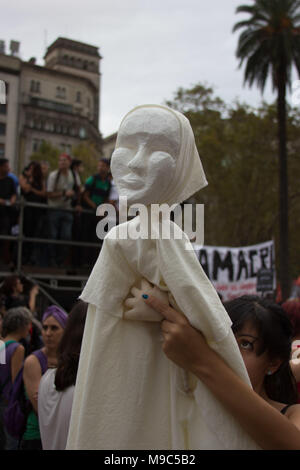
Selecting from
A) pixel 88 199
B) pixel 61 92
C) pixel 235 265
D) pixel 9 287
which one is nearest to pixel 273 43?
pixel 235 265

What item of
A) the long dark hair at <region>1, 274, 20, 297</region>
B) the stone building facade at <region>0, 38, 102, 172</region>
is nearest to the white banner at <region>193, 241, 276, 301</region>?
the long dark hair at <region>1, 274, 20, 297</region>

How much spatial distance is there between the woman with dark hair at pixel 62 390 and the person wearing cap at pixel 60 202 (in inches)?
175

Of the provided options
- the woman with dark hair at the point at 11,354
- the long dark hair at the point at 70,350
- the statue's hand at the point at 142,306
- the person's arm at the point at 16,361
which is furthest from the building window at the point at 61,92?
the statue's hand at the point at 142,306

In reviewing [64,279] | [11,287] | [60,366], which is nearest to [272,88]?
[64,279]

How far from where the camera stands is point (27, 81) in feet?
163

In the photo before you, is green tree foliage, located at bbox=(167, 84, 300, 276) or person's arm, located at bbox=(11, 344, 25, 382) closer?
person's arm, located at bbox=(11, 344, 25, 382)

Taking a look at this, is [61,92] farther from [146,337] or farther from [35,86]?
[146,337]

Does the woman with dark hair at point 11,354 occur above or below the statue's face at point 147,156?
below

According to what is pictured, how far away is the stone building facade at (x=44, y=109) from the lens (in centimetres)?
4478

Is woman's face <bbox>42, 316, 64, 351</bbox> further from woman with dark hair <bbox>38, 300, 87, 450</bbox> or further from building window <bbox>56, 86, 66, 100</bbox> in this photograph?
building window <bbox>56, 86, 66, 100</bbox>

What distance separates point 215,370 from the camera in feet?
3.97

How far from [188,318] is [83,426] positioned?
371mm

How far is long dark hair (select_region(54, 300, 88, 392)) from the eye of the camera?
2.83 m

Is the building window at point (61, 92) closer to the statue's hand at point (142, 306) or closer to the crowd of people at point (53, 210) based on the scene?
the crowd of people at point (53, 210)
